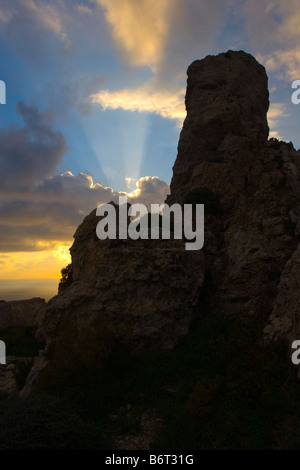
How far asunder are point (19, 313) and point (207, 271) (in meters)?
17.4

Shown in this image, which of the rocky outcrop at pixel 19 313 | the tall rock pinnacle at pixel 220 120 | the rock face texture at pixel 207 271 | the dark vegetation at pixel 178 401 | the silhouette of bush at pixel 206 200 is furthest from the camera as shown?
the rocky outcrop at pixel 19 313

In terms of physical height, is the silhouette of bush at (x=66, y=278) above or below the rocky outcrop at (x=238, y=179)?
below

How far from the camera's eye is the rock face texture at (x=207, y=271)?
12031 mm

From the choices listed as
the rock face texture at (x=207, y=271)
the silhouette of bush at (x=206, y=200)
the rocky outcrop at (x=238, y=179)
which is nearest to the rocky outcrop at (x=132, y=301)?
the rock face texture at (x=207, y=271)

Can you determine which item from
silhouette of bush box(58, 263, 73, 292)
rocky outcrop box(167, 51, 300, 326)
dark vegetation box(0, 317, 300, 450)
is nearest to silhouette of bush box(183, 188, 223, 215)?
rocky outcrop box(167, 51, 300, 326)

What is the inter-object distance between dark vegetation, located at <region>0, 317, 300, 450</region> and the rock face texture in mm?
837

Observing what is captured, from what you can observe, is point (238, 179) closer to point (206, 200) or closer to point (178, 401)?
point (206, 200)

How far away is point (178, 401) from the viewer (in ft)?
31.3

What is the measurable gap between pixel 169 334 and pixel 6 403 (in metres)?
6.13

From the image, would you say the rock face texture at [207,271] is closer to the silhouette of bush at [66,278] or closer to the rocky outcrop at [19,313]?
the silhouette of bush at [66,278]

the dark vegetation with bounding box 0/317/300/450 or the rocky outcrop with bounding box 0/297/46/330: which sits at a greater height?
the rocky outcrop with bounding box 0/297/46/330

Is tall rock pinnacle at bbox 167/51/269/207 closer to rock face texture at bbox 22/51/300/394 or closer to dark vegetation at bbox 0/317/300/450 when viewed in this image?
rock face texture at bbox 22/51/300/394

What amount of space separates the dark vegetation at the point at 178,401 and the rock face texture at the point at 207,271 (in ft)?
2.75

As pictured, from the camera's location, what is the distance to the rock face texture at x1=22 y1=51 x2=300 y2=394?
12.0m
